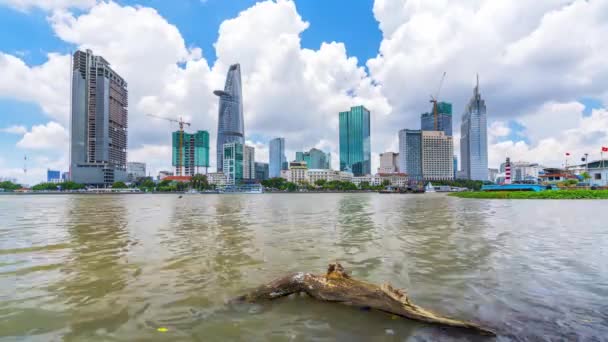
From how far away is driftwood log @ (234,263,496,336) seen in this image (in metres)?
5.36

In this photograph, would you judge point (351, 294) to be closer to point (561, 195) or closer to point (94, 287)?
point (94, 287)

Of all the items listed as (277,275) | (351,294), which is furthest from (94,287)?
(351,294)

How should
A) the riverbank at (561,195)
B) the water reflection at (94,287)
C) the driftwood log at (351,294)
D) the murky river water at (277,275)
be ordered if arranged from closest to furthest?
1. the murky river water at (277,275)
2. the driftwood log at (351,294)
3. the water reflection at (94,287)
4. the riverbank at (561,195)

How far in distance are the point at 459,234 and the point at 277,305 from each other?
13279mm

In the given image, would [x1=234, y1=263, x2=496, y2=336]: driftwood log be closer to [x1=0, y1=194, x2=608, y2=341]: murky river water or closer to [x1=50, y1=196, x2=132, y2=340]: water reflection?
[x1=0, y1=194, x2=608, y2=341]: murky river water

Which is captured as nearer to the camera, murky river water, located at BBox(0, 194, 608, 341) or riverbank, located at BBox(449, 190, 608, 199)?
murky river water, located at BBox(0, 194, 608, 341)

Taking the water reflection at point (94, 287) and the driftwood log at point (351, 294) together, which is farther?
the water reflection at point (94, 287)

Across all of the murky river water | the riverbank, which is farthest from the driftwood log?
the riverbank

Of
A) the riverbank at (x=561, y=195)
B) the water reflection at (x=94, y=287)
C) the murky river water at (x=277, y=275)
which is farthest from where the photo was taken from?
the riverbank at (x=561, y=195)

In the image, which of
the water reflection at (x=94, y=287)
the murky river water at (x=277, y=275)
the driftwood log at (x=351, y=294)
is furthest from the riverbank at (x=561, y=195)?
the water reflection at (x=94, y=287)

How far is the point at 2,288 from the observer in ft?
24.7

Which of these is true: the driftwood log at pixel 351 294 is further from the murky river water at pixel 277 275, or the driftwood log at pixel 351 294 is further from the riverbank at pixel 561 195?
the riverbank at pixel 561 195

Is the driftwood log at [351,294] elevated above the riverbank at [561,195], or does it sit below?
above

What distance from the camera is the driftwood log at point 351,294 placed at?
17.6ft
